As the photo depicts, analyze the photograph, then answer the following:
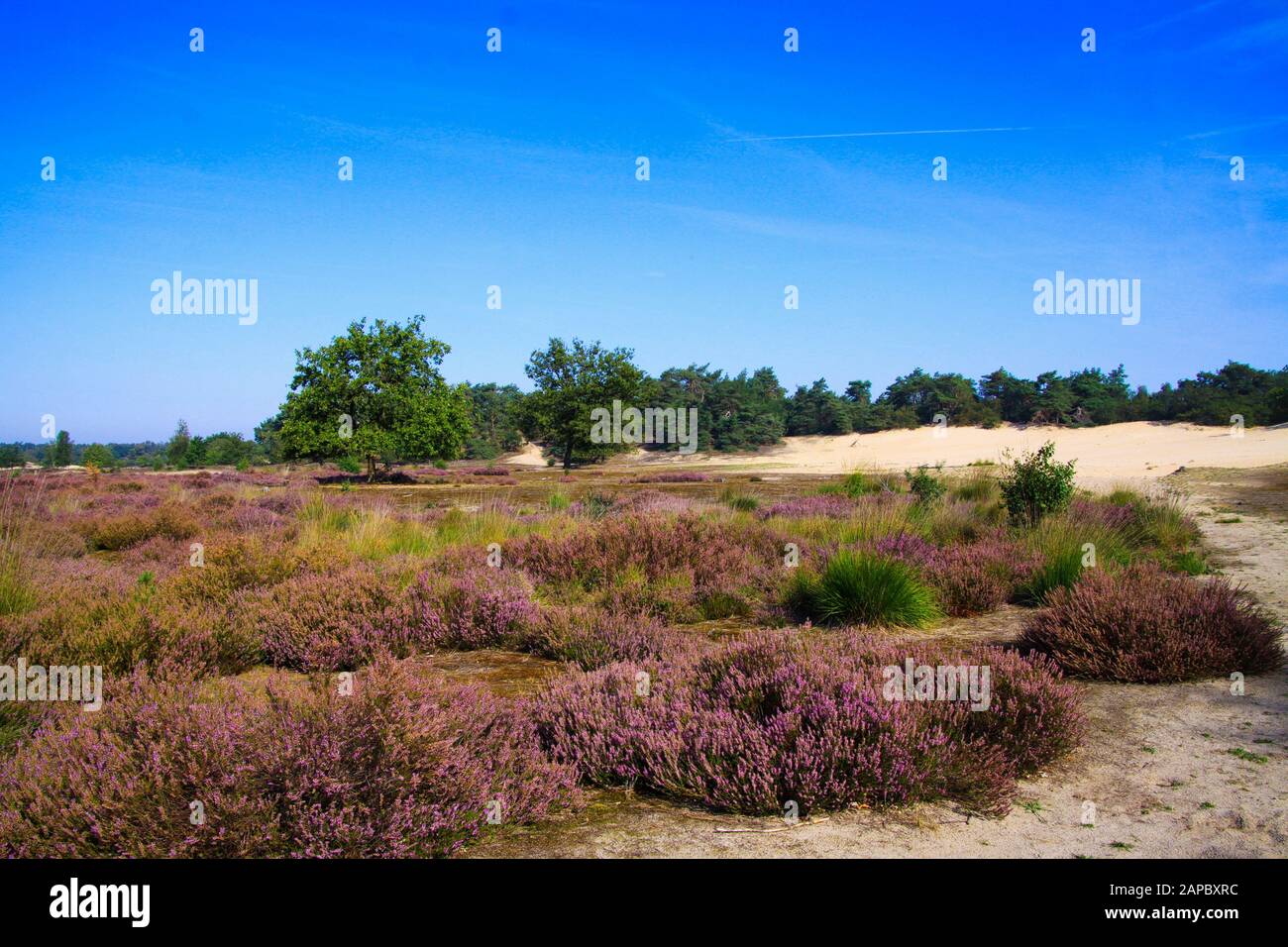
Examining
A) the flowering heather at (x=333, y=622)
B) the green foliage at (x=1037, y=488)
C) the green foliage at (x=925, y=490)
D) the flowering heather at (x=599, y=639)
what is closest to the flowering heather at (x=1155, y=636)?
the flowering heather at (x=599, y=639)

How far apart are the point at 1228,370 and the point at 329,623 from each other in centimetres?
6220

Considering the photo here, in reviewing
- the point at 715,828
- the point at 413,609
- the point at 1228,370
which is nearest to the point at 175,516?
the point at 413,609

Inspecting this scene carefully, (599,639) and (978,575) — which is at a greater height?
(978,575)

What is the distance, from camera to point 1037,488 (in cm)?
1156

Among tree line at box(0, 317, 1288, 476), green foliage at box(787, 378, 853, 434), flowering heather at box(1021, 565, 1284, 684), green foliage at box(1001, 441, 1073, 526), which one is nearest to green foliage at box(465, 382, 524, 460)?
tree line at box(0, 317, 1288, 476)

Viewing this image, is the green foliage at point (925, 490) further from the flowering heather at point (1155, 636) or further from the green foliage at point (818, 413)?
the green foliage at point (818, 413)

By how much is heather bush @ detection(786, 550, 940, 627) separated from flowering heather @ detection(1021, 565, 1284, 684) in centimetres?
122

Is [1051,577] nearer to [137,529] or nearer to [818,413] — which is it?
[137,529]

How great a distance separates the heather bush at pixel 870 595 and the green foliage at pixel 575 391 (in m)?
37.2

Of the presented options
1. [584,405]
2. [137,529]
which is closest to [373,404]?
[584,405]

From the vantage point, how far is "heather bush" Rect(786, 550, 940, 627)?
714 centimetres

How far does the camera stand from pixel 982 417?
59.8m

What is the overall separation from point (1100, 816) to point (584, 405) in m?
41.7
